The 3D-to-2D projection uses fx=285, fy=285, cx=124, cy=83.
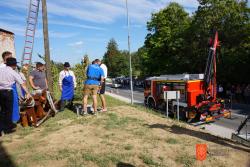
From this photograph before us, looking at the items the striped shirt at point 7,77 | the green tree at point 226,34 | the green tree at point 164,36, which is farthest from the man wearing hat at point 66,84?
the green tree at point 164,36

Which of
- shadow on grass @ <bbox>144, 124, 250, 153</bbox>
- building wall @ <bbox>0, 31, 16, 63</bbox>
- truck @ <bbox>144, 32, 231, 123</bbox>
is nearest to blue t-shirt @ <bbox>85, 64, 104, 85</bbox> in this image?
shadow on grass @ <bbox>144, 124, 250, 153</bbox>

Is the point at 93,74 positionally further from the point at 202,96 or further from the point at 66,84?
the point at 202,96

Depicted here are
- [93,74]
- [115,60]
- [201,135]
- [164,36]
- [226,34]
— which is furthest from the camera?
[115,60]

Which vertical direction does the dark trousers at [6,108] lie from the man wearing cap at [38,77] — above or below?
below

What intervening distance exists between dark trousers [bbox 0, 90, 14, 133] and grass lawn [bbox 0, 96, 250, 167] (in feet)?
1.12

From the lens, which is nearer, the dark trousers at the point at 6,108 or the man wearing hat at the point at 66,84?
the dark trousers at the point at 6,108

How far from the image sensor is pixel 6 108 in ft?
23.1

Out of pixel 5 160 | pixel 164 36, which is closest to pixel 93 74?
pixel 5 160

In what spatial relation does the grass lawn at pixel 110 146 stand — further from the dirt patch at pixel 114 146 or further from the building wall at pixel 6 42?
the building wall at pixel 6 42

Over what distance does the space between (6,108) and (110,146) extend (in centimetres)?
281

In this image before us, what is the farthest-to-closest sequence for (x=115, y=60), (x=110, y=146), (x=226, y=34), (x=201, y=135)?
(x=115, y=60), (x=226, y=34), (x=201, y=135), (x=110, y=146)

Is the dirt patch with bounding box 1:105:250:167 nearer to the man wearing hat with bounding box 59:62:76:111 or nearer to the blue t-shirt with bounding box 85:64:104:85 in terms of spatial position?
the blue t-shirt with bounding box 85:64:104:85

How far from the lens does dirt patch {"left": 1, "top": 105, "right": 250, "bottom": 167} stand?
550cm

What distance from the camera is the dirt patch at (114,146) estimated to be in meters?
5.50
